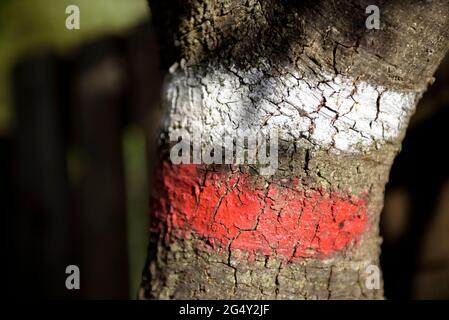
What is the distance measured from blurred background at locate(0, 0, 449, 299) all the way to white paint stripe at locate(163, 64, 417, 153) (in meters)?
0.87

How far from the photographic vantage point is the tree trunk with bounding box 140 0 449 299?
3.05 feet

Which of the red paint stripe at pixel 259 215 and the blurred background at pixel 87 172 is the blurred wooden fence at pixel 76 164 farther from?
the red paint stripe at pixel 259 215

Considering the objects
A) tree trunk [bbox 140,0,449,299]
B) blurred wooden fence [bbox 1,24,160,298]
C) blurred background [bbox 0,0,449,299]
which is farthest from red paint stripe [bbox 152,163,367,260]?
blurred wooden fence [bbox 1,24,160,298]

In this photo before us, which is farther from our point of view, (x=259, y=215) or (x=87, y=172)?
(x=87, y=172)

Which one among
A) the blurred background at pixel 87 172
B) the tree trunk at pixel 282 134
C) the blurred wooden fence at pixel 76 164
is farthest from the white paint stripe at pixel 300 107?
the blurred wooden fence at pixel 76 164

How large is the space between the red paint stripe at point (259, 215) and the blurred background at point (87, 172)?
2.80 feet

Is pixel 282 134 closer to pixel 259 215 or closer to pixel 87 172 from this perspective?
pixel 259 215

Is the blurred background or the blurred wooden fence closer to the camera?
the blurred background

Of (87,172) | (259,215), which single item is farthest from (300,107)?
(87,172)

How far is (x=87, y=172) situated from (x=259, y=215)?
1.46 m

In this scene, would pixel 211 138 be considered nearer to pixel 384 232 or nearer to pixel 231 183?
pixel 231 183

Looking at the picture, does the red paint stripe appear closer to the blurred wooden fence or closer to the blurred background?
the blurred background

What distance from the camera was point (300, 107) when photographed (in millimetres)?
937

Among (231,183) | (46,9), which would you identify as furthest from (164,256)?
(46,9)
